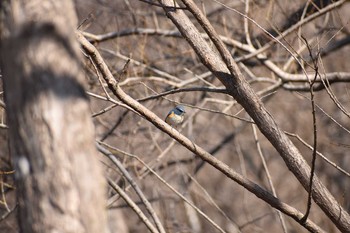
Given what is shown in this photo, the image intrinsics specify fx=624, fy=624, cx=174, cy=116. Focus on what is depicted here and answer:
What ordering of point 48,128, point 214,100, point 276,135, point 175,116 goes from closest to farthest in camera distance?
point 48,128 → point 276,135 → point 175,116 → point 214,100

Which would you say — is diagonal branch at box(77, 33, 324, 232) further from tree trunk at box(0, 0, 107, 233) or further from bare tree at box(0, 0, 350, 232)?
tree trunk at box(0, 0, 107, 233)

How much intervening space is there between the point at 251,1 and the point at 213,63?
2543 millimetres

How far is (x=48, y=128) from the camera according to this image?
7.44 feet

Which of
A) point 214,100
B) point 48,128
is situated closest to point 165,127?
point 48,128

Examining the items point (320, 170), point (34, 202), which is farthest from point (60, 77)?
point (320, 170)

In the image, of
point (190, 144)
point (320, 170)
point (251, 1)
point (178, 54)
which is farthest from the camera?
point (320, 170)

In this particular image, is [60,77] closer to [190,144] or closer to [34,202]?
[34,202]

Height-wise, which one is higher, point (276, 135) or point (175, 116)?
point (175, 116)

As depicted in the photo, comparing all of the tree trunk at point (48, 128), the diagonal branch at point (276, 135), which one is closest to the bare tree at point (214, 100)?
the diagonal branch at point (276, 135)

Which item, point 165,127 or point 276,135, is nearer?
point 165,127

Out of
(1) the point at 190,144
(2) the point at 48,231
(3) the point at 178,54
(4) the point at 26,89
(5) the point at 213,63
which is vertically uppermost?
(3) the point at 178,54

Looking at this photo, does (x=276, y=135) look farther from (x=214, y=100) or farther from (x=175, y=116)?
(x=214, y=100)

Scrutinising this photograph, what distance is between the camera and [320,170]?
11617 mm

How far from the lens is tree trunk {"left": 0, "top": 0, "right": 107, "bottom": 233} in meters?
2.26
